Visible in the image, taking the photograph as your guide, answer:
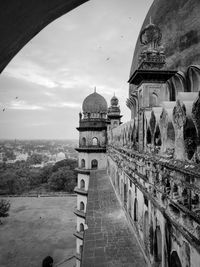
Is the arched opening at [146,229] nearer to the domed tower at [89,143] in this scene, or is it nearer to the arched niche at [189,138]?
the arched niche at [189,138]

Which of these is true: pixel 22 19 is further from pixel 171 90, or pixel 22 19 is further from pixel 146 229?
pixel 171 90

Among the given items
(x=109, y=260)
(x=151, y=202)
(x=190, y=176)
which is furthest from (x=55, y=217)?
(x=190, y=176)

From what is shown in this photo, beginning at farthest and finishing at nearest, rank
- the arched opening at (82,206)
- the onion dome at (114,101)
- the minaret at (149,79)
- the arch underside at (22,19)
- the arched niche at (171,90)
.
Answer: the arched opening at (82,206)
the onion dome at (114,101)
the arched niche at (171,90)
the minaret at (149,79)
the arch underside at (22,19)

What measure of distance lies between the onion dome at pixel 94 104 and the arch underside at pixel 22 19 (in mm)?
21099

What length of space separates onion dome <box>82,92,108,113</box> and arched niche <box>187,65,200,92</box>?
675 inches

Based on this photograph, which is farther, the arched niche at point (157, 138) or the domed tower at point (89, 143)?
the domed tower at point (89, 143)

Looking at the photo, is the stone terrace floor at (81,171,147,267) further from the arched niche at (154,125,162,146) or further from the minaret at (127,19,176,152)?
the arched niche at (154,125,162,146)

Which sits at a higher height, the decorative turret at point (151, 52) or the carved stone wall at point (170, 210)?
the decorative turret at point (151, 52)

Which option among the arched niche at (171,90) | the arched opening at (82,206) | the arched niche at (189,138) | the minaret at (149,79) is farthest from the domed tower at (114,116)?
the arched niche at (189,138)

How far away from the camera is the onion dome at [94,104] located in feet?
77.0

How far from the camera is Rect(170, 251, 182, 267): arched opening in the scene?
3593 millimetres

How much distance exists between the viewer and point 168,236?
388cm

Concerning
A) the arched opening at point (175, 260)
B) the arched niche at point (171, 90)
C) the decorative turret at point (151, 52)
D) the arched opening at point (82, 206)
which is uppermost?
the decorative turret at point (151, 52)

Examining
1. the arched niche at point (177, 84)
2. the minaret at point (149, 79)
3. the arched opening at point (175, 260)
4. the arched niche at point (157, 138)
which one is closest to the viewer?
the arched opening at point (175, 260)
